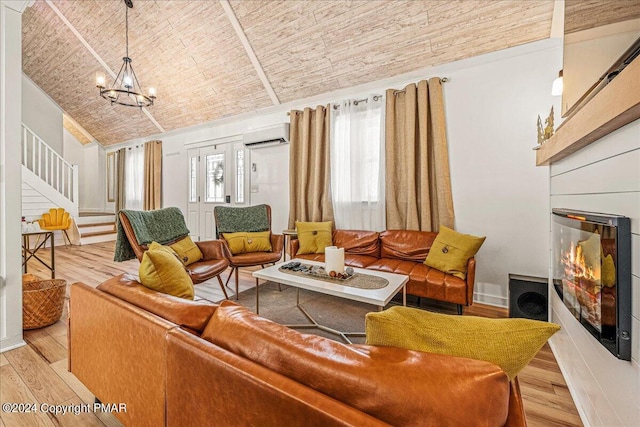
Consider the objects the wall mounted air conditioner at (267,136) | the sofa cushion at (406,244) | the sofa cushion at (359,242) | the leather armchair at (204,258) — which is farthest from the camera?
the wall mounted air conditioner at (267,136)

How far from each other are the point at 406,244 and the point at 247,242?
187cm

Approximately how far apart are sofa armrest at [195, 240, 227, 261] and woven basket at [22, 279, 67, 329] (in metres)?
1.14

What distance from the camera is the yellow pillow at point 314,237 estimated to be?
339cm

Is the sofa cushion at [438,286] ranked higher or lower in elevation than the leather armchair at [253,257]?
lower

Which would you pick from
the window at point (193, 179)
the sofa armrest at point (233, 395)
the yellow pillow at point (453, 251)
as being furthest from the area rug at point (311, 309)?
the window at point (193, 179)

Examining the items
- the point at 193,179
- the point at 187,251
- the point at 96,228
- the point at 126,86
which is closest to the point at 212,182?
the point at 193,179

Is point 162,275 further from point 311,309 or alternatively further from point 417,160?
point 417,160

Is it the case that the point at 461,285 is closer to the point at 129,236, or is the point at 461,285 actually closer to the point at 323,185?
the point at 323,185

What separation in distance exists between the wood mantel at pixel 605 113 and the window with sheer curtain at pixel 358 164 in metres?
2.14

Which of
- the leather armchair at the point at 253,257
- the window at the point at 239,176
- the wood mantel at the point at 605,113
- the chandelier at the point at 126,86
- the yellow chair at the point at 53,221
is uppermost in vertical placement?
the chandelier at the point at 126,86

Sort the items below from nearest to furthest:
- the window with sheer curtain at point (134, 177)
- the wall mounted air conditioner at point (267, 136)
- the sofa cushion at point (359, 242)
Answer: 1. the sofa cushion at point (359, 242)
2. the wall mounted air conditioner at point (267, 136)
3. the window with sheer curtain at point (134, 177)

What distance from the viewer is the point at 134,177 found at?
667 cm

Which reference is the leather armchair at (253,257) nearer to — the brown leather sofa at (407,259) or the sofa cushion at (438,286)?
the brown leather sofa at (407,259)

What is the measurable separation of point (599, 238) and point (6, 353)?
345 centimetres
